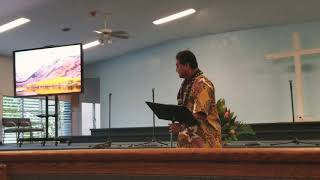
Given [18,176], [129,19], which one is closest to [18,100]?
[129,19]

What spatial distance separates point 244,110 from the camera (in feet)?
31.3

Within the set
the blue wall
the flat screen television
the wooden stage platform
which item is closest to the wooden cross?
the blue wall

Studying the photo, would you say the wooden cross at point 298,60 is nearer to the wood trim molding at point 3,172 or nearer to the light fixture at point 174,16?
the light fixture at point 174,16

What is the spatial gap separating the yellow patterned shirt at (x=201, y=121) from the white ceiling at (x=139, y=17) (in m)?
5.48

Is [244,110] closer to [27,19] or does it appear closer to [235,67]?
[235,67]

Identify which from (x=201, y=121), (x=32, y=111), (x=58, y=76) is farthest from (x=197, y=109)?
(x=32, y=111)

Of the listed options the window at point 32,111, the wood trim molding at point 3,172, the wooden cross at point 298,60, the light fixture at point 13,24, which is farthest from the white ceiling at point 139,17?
the wood trim molding at point 3,172

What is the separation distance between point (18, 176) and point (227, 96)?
8.95 m

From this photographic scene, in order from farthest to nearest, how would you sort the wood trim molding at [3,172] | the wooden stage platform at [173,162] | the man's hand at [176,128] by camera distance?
the man's hand at [176,128] → the wood trim molding at [3,172] → the wooden stage platform at [173,162]

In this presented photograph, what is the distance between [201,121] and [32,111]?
32.7ft

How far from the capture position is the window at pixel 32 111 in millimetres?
10758

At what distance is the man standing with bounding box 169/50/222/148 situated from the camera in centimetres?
219

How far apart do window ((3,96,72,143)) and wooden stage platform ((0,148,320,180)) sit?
10.2 meters

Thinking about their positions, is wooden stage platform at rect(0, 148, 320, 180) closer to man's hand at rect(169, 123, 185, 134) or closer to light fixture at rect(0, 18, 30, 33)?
man's hand at rect(169, 123, 185, 134)
